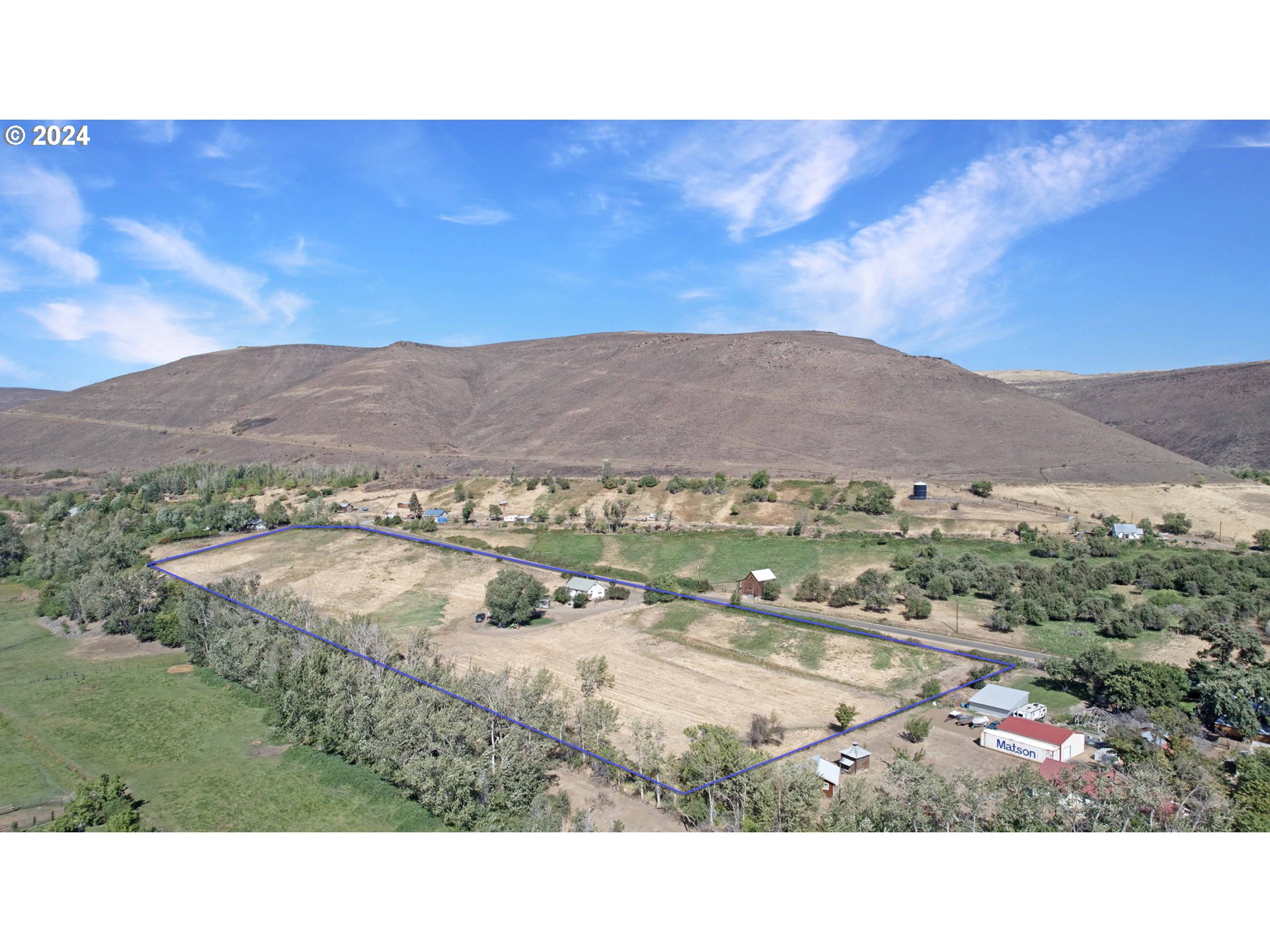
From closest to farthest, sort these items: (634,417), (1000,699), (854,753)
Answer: (854,753) < (1000,699) < (634,417)

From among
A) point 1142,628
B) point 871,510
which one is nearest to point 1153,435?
point 871,510

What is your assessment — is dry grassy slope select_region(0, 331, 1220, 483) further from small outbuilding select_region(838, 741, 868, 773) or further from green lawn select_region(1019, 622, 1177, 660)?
small outbuilding select_region(838, 741, 868, 773)

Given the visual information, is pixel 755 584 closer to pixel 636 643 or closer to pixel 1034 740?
pixel 636 643

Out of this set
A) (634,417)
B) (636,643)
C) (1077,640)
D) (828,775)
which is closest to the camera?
(828,775)

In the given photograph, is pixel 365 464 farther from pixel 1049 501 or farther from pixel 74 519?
pixel 1049 501

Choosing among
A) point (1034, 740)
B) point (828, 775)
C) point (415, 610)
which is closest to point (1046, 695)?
point (1034, 740)

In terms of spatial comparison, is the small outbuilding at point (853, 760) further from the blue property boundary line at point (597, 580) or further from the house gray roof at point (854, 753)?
the blue property boundary line at point (597, 580)

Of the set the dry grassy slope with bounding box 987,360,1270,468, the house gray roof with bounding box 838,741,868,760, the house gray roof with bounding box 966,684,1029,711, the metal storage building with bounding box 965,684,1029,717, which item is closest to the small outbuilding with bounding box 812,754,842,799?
the house gray roof with bounding box 838,741,868,760
